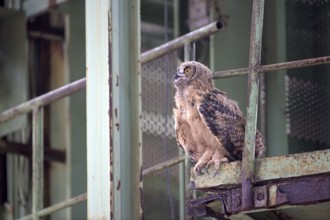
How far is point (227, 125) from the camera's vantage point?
18.8 feet

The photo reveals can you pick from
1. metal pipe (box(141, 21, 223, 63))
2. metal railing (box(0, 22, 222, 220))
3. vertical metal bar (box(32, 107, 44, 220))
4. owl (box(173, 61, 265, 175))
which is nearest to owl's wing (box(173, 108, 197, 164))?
owl (box(173, 61, 265, 175))

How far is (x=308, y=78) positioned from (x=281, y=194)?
101 inches

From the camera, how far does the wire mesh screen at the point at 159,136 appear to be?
8406 mm

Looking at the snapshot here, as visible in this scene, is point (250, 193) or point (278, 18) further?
point (278, 18)

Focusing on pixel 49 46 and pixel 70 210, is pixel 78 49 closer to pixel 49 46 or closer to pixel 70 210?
pixel 49 46

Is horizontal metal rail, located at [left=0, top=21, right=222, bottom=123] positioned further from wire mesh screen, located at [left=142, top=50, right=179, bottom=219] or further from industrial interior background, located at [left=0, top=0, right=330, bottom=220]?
wire mesh screen, located at [left=142, top=50, right=179, bottom=219]

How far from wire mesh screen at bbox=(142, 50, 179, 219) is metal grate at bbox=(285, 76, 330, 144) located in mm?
1207

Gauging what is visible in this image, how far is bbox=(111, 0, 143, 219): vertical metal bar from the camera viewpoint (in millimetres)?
5238

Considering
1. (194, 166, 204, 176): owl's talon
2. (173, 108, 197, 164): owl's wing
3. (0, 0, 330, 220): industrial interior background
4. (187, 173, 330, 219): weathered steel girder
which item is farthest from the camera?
(0, 0, 330, 220): industrial interior background

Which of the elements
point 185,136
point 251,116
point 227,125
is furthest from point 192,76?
point 251,116

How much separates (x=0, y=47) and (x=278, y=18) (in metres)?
2.61

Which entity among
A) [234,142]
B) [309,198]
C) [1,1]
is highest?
[1,1]

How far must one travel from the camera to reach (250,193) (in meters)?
4.99

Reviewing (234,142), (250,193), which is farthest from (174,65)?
(250,193)
